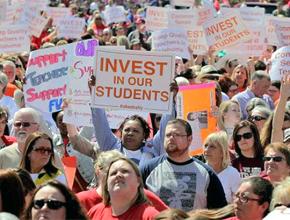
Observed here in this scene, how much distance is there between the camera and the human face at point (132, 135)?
9109 millimetres

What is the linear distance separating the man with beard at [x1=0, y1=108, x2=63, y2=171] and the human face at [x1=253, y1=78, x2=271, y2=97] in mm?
4080

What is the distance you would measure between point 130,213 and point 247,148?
2.53m

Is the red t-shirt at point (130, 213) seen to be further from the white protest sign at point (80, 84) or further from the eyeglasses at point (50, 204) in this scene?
the white protest sign at point (80, 84)

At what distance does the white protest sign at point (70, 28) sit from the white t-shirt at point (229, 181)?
11.6 m

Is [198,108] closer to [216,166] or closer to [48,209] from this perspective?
[216,166]

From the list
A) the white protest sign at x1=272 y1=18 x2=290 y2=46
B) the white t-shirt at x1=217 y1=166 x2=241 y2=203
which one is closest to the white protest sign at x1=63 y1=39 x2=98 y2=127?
the white t-shirt at x1=217 y1=166 x2=241 y2=203

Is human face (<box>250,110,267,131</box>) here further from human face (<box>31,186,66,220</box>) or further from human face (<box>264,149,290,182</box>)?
human face (<box>31,186,66,220</box>)

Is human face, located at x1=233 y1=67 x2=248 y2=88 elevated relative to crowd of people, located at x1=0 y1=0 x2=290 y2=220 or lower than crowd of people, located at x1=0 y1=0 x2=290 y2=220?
elevated

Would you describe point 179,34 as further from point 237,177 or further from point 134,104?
point 237,177

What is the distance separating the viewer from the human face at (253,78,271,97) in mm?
12742

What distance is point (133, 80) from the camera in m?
10.0

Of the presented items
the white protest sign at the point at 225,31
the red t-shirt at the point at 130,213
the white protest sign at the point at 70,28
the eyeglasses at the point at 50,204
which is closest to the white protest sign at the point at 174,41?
the white protest sign at the point at 225,31

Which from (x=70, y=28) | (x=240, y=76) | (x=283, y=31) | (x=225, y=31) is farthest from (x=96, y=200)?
(x=70, y=28)

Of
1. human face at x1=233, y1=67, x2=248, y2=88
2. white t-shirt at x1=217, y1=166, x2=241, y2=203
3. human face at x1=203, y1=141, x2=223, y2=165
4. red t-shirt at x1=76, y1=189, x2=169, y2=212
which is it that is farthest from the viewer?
human face at x1=233, y1=67, x2=248, y2=88
